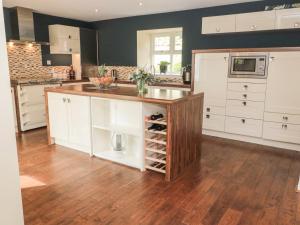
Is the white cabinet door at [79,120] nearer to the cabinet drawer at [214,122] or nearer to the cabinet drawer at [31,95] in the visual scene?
the cabinet drawer at [31,95]

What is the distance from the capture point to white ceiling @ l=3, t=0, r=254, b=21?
173 inches

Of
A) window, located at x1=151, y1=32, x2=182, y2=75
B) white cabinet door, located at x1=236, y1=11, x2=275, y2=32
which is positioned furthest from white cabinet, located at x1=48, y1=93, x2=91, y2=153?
white cabinet door, located at x1=236, y1=11, x2=275, y2=32

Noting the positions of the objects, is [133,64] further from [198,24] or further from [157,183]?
[157,183]

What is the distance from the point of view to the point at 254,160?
3416mm

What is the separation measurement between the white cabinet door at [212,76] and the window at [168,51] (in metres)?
1.16

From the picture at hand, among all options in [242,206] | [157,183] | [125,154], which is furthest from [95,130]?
[242,206]

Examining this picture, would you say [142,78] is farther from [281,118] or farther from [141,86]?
[281,118]

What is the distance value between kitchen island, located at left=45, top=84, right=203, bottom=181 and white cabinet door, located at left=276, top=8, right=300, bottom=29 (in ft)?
6.21

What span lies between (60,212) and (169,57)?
4.40 meters

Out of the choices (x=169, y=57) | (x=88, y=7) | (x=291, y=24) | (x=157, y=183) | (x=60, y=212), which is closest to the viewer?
(x=60, y=212)

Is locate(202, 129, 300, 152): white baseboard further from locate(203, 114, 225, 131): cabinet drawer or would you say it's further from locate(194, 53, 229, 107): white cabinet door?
locate(194, 53, 229, 107): white cabinet door

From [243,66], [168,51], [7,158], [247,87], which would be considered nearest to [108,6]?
[168,51]

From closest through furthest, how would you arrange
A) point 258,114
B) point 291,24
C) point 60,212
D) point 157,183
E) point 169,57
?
point 60,212 < point 157,183 < point 291,24 < point 258,114 < point 169,57

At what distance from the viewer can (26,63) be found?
17.3 ft
